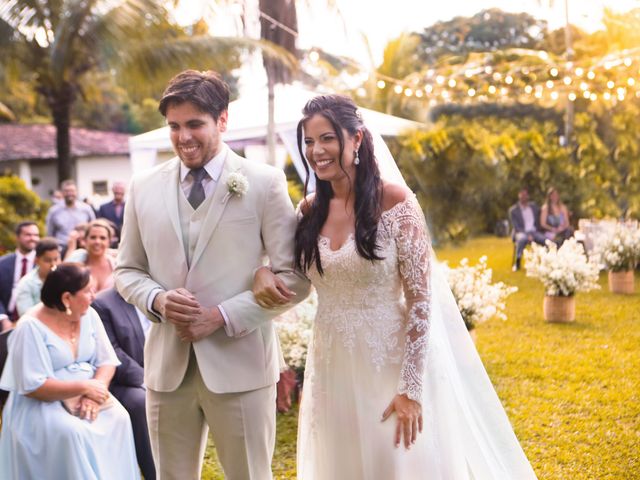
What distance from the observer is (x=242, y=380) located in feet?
9.02

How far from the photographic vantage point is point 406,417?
281cm

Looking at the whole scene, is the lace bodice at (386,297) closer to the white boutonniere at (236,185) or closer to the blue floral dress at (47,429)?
the white boutonniere at (236,185)

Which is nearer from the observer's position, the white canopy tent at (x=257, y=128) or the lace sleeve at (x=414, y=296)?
the lace sleeve at (x=414, y=296)

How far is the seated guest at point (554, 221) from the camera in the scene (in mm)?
13320

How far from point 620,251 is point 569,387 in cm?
455

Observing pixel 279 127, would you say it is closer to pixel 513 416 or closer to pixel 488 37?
pixel 513 416

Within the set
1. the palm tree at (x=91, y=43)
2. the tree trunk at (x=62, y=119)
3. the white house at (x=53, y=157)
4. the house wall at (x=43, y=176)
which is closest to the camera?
the palm tree at (x=91, y=43)

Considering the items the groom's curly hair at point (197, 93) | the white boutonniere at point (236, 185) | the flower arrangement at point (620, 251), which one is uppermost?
the groom's curly hair at point (197, 93)

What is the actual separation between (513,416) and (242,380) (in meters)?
3.33

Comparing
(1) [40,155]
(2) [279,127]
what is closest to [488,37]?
(1) [40,155]

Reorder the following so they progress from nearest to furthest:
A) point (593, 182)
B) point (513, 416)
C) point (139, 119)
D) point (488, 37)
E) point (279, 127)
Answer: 1. point (513, 416)
2. point (279, 127)
3. point (593, 182)
4. point (488, 37)
5. point (139, 119)

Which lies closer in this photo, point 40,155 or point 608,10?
point 608,10

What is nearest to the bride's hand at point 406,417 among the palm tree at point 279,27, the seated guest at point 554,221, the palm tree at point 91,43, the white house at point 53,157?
the palm tree at point 279,27

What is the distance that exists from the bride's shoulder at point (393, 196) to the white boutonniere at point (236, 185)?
53 centimetres
